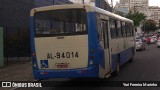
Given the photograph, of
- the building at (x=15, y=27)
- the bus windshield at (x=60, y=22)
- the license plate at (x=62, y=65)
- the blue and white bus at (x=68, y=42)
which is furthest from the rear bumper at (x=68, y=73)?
the building at (x=15, y=27)

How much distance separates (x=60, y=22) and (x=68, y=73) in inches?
68.7

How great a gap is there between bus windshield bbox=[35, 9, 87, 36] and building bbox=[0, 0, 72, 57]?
38.9 ft

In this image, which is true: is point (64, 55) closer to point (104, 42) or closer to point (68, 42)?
point (68, 42)

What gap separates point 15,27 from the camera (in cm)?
2625

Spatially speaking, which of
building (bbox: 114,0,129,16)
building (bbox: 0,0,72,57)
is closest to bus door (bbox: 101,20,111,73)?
building (bbox: 0,0,72,57)

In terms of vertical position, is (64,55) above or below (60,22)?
below

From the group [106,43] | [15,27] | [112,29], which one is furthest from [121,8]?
[106,43]

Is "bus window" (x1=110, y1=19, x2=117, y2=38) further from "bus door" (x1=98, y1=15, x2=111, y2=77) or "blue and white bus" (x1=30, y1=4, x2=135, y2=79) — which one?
"blue and white bus" (x1=30, y1=4, x2=135, y2=79)

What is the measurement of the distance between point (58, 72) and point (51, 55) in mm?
Answer: 634

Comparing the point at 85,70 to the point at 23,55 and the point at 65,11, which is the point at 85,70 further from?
the point at 23,55

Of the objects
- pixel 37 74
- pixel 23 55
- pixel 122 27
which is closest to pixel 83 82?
pixel 37 74

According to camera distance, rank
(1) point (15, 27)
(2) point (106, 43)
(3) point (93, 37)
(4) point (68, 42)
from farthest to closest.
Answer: (1) point (15, 27)
(2) point (106, 43)
(4) point (68, 42)
(3) point (93, 37)

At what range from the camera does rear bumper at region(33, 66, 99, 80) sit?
1130 cm

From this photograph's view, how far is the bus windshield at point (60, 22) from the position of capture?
11.6 m
